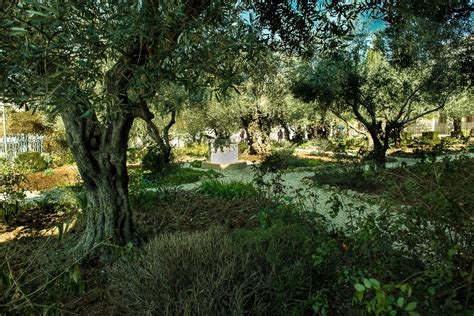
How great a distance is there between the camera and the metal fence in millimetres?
18531

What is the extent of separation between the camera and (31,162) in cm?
1616

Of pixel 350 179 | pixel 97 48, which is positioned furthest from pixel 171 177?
pixel 97 48

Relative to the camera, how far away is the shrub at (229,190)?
26.3ft

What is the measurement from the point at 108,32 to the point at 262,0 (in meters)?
2.55

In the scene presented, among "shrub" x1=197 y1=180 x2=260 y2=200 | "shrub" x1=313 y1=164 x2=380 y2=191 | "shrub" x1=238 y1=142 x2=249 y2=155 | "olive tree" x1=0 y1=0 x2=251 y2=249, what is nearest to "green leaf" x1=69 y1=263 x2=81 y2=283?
"olive tree" x1=0 y1=0 x2=251 y2=249

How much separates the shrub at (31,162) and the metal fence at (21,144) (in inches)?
86.2

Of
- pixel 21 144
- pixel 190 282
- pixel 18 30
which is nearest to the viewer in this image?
pixel 18 30

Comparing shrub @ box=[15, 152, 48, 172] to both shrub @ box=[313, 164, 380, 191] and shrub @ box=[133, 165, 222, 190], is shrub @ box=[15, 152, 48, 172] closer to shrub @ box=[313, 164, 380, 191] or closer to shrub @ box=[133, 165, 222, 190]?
shrub @ box=[133, 165, 222, 190]

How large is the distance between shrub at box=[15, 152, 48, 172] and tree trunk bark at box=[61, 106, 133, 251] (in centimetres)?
1322

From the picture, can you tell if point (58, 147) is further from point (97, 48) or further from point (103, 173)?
point (97, 48)

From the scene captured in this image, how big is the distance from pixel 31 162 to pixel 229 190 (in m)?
11.8

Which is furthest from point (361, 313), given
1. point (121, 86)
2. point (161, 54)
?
point (121, 86)

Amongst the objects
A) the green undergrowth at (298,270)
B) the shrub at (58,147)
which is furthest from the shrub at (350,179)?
the shrub at (58,147)

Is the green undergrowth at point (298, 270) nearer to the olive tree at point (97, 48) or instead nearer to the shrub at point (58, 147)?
the olive tree at point (97, 48)
